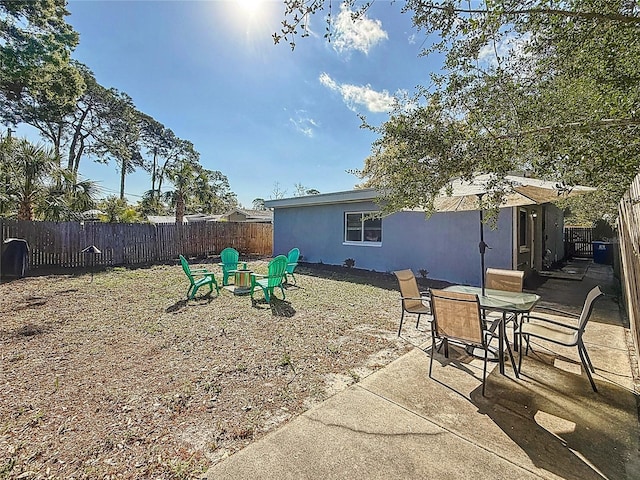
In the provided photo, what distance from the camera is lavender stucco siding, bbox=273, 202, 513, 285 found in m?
8.02

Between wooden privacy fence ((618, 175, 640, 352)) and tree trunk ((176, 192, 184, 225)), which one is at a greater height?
tree trunk ((176, 192, 184, 225))

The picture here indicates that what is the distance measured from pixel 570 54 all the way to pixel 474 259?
6226 mm

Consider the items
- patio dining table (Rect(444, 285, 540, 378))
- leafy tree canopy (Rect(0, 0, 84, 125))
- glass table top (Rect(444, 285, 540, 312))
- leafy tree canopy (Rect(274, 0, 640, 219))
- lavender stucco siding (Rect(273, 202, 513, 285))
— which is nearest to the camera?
leafy tree canopy (Rect(274, 0, 640, 219))

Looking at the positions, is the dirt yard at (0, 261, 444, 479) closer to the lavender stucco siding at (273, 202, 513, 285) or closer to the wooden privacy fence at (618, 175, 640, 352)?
the wooden privacy fence at (618, 175, 640, 352)

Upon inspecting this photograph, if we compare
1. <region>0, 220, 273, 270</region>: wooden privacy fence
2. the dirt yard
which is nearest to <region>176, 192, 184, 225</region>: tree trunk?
<region>0, 220, 273, 270</region>: wooden privacy fence

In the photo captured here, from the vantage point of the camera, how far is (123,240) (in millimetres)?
11883

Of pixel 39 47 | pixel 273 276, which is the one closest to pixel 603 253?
pixel 273 276

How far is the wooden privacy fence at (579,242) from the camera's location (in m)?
14.9

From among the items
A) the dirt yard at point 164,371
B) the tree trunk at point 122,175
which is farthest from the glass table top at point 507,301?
the tree trunk at point 122,175

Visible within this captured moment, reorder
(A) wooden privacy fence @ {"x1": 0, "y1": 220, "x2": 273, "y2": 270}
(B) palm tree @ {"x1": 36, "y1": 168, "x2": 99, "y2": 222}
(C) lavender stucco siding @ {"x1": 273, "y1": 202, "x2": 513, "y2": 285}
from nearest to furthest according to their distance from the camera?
1. (C) lavender stucco siding @ {"x1": 273, "y1": 202, "x2": 513, "y2": 285}
2. (A) wooden privacy fence @ {"x1": 0, "y1": 220, "x2": 273, "y2": 270}
3. (B) palm tree @ {"x1": 36, "y1": 168, "x2": 99, "y2": 222}

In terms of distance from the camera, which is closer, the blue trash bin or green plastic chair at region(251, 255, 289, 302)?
green plastic chair at region(251, 255, 289, 302)

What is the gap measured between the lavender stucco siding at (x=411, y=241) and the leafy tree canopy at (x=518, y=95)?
12.9 ft

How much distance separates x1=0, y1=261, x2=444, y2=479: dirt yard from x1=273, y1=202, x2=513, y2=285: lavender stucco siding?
3073mm

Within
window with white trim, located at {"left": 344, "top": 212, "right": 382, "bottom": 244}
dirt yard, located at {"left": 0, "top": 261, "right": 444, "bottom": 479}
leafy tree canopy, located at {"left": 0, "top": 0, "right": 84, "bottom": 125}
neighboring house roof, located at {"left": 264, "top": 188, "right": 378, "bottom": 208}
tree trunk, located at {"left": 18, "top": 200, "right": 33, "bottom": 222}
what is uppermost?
leafy tree canopy, located at {"left": 0, "top": 0, "right": 84, "bottom": 125}
